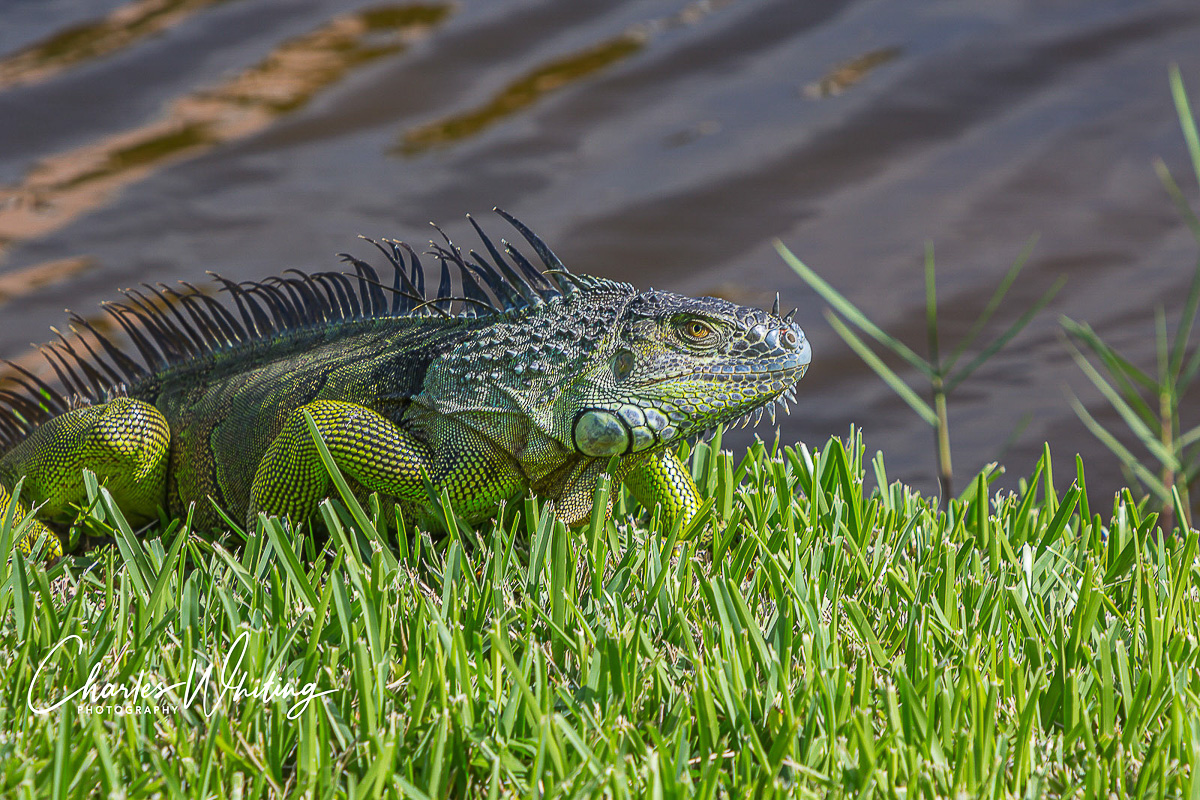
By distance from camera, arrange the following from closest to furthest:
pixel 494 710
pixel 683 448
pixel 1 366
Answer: pixel 494 710 → pixel 683 448 → pixel 1 366

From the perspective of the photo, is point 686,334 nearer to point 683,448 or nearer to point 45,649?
point 683,448

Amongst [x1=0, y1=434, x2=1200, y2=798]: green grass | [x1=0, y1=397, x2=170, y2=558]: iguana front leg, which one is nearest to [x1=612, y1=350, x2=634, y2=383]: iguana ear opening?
[x1=0, y1=434, x2=1200, y2=798]: green grass

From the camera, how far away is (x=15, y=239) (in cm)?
782

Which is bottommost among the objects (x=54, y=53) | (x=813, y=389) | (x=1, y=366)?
(x=813, y=389)

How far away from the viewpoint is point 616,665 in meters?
2.54

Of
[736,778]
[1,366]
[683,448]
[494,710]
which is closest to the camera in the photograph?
[736,778]

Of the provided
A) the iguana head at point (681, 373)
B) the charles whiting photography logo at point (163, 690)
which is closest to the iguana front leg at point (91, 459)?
the charles whiting photography logo at point (163, 690)

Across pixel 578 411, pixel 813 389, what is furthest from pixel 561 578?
pixel 813 389

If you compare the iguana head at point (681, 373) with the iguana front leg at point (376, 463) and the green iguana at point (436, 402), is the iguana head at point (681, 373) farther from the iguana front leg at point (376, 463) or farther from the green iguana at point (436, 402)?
the iguana front leg at point (376, 463)

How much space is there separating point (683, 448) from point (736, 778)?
196cm

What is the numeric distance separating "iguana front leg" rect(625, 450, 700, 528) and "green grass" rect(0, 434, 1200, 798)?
18 cm

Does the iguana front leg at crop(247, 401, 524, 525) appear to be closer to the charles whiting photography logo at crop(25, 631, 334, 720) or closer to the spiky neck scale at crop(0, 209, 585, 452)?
the spiky neck scale at crop(0, 209, 585, 452)

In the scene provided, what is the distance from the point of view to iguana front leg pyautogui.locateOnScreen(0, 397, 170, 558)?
355 centimetres

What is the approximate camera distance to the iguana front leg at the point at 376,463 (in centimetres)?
321
